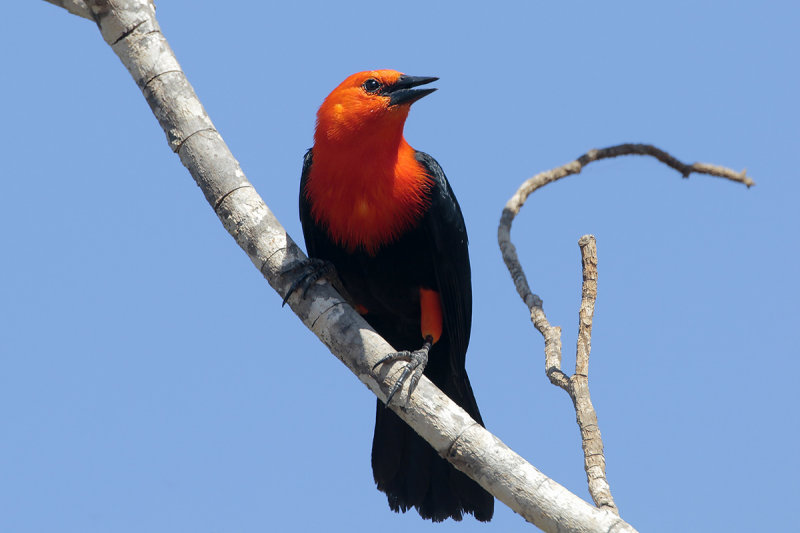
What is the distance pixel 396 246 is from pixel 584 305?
1.19 m

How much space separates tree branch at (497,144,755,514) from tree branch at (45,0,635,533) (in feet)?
1.33

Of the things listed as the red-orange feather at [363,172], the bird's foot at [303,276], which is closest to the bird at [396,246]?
the red-orange feather at [363,172]

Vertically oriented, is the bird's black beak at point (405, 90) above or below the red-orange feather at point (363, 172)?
above

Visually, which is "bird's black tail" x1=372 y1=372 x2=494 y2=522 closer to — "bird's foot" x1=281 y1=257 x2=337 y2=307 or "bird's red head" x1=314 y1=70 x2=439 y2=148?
"bird's foot" x1=281 y1=257 x2=337 y2=307

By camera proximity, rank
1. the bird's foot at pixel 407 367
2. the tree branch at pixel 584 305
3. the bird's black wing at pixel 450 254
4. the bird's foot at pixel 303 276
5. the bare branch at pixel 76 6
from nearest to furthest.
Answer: the bird's foot at pixel 407 367, the tree branch at pixel 584 305, the bird's foot at pixel 303 276, the bare branch at pixel 76 6, the bird's black wing at pixel 450 254

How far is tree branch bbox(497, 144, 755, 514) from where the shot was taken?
12.9 feet

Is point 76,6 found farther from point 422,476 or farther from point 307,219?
point 422,476

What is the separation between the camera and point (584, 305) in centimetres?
423

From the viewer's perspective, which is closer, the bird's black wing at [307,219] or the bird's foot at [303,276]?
the bird's foot at [303,276]

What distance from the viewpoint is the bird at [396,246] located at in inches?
182

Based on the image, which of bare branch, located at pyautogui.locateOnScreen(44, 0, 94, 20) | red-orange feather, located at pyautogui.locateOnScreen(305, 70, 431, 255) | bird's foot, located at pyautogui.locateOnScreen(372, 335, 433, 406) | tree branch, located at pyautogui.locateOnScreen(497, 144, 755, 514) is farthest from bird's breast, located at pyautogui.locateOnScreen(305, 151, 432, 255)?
bare branch, located at pyautogui.locateOnScreen(44, 0, 94, 20)

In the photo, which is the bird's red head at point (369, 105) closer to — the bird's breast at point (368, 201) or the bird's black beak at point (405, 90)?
the bird's black beak at point (405, 90)

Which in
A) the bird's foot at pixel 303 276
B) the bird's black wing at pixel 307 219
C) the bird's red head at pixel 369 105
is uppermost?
the bird's red head at pixel 369 105

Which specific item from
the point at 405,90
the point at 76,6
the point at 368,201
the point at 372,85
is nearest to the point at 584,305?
the point at 368,201
